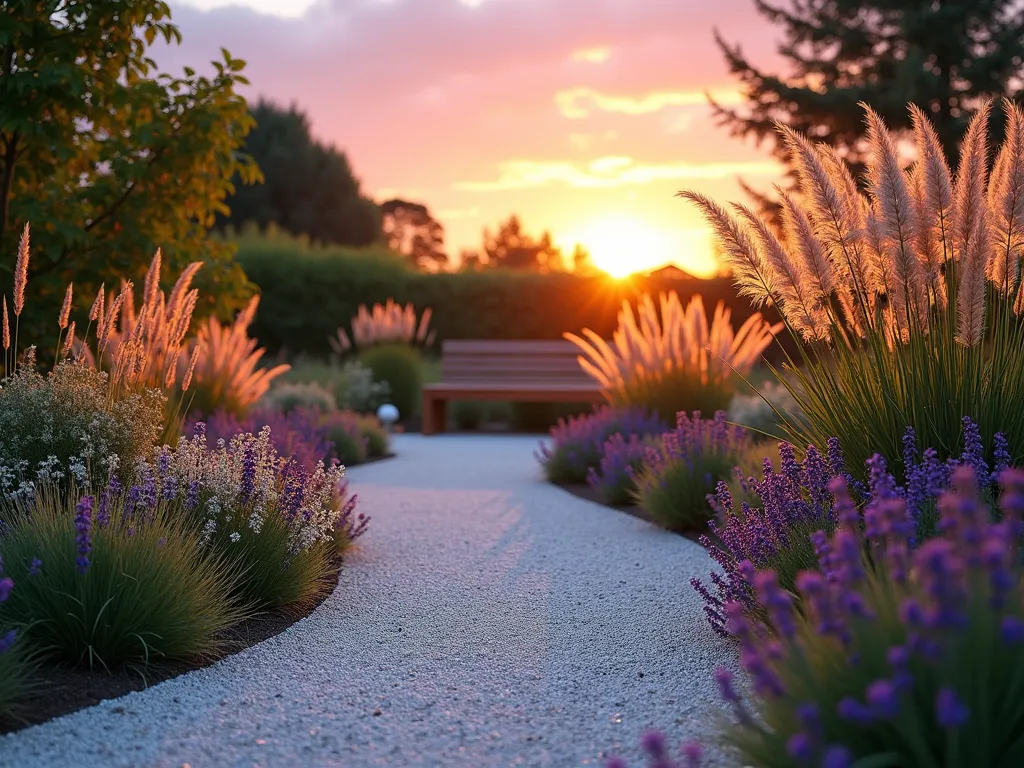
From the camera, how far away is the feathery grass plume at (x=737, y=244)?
319 centimetres

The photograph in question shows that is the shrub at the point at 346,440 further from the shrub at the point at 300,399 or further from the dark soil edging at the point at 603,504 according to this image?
the dark soil edging at the point at 603,504

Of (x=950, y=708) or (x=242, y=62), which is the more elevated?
(x=242, y=62)

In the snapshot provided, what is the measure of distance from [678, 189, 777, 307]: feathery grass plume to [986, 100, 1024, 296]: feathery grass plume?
2.28ft

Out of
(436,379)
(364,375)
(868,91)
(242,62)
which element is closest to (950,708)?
(242,62)

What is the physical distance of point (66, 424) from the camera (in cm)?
378

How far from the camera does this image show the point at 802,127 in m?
16.3

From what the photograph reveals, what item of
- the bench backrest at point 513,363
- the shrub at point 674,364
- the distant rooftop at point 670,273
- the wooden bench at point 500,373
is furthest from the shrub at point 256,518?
the distant rooftop at point 670,273

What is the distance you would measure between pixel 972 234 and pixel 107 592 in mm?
2782

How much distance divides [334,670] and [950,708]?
1995 mm

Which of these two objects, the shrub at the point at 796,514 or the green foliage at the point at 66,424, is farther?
the green foliage at the point at 66,424

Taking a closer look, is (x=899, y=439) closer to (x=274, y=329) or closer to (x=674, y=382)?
(x=674, y=382)

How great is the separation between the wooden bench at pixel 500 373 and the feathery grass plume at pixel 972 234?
8128 mm

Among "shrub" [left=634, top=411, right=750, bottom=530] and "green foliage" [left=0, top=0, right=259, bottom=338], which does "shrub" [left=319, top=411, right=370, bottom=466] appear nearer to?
"green foliage" [left=0, top=0, right=259, bottom=338]

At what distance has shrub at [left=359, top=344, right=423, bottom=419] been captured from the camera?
12.6 meters
